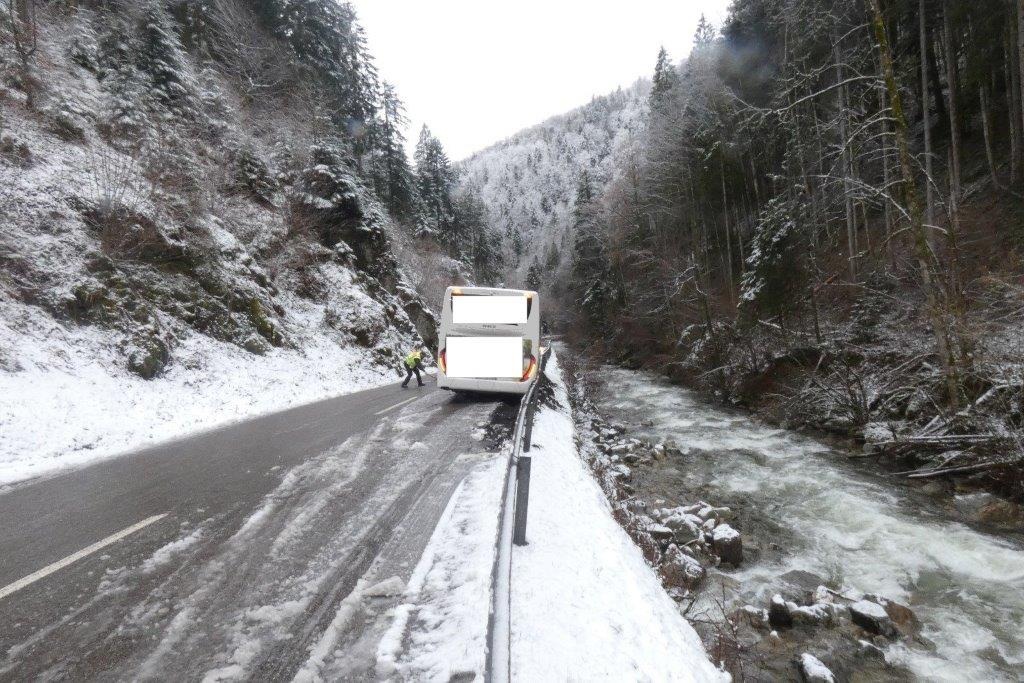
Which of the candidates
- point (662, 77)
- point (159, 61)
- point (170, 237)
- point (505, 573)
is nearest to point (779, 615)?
point (505, 573)

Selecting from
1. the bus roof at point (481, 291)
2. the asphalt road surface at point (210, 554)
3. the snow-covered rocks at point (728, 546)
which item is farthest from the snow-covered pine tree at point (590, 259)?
the asphalt road surface at point (210, 554)

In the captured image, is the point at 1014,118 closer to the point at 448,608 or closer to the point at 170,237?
the point at 448,608

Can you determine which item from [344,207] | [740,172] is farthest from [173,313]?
[740,172]

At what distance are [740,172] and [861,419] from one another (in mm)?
22750

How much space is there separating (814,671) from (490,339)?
305 inches

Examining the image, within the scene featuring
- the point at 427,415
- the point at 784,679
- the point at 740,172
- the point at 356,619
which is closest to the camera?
the point at 356,619

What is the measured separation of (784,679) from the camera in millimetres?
4891

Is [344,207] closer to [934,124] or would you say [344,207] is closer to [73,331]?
[73,331]

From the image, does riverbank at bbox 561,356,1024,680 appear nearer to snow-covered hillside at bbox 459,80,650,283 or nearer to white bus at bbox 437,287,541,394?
white bus at bbox 437,287,541,394

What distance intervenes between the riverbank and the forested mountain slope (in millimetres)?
9720

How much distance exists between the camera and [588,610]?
3562 millimetres

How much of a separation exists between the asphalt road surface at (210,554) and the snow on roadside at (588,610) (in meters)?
1.01

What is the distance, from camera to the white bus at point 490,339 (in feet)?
34.6

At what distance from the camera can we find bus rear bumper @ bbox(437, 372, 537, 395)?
10.7 metres
